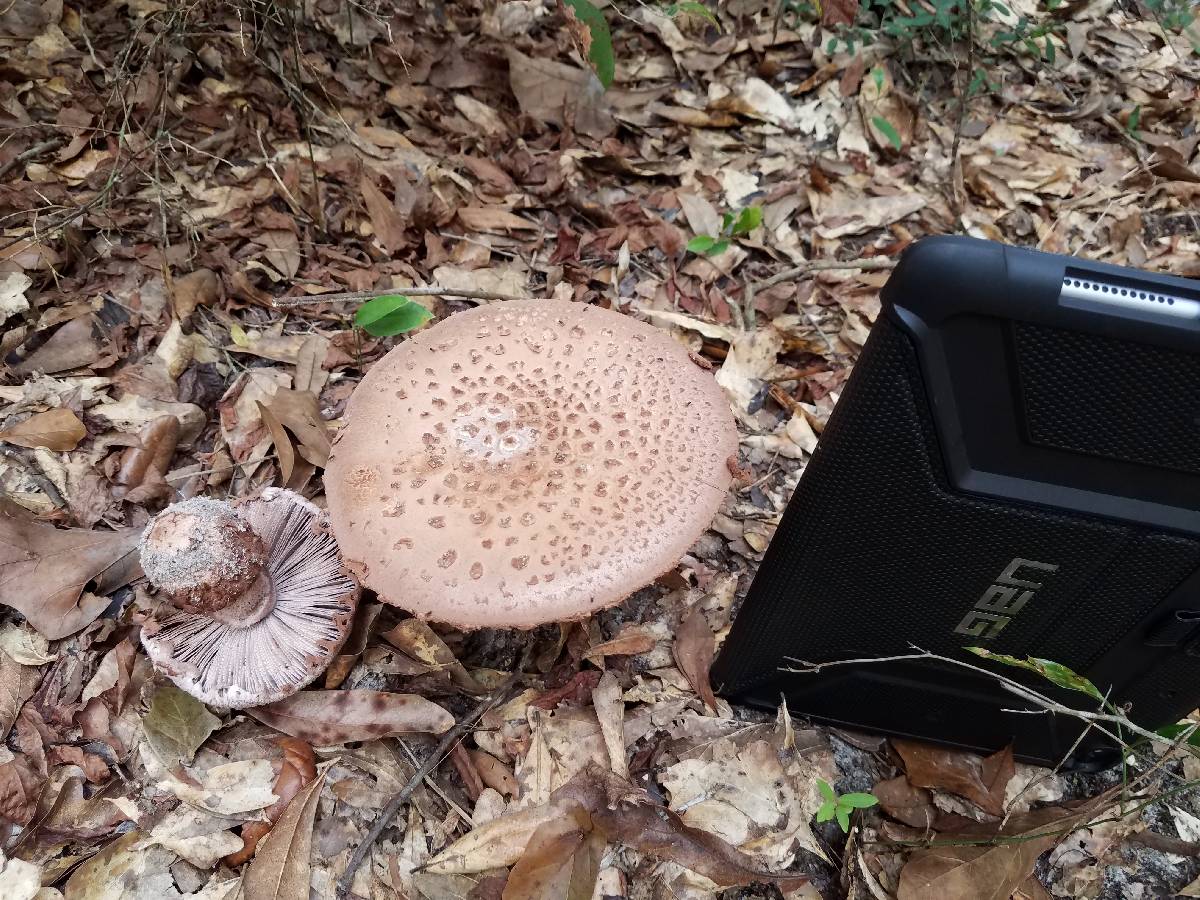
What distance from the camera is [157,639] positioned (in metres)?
2.01

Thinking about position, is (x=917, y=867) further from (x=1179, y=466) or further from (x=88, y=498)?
(x=88, y=498)

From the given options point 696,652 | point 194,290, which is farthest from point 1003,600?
point 194,290

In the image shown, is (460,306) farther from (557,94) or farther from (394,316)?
(557,94)

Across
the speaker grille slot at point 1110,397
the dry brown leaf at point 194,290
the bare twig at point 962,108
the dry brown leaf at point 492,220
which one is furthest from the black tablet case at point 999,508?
the bare twig at point 962,108

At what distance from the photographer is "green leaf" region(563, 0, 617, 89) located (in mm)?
2732

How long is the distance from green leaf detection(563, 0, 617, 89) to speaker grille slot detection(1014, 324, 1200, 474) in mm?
2165

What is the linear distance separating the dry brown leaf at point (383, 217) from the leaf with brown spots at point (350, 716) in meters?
1.89

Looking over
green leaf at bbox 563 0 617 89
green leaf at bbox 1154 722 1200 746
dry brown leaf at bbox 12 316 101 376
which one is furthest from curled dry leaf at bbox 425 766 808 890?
green leaf at bbox 563 0 617 89

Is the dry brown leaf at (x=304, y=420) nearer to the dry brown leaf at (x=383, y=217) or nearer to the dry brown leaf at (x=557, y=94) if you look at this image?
the dry brown leaf at (x=383, y=217)

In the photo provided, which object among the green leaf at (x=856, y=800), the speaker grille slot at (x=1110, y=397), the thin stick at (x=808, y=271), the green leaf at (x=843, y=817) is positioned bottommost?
the green leaf at (x=843, y=817)

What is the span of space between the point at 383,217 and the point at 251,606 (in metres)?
1.81

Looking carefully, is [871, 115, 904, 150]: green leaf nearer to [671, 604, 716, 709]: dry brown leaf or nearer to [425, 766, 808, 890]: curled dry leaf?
[671, 604, 716, 709]: dry brown leaf

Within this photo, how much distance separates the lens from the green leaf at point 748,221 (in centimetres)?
325

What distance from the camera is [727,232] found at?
11.2 feet
